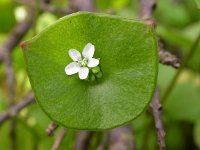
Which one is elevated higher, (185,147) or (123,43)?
(123,43)

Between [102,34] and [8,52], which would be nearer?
[102,34]

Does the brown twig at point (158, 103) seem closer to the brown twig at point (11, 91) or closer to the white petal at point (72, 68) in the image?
the white petal at point (72, 68)

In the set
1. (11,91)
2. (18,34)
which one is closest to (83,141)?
(11,91)

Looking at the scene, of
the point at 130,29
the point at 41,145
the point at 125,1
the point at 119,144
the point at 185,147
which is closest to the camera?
the point at 130,29

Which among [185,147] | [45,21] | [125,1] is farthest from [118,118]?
[125,1]

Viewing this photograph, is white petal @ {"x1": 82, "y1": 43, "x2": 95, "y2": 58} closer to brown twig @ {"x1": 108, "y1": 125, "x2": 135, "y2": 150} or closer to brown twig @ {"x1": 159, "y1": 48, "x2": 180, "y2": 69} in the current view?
brown twig @ {"x1": 159, "y1": 48, "x2": 180, "y2": 69}

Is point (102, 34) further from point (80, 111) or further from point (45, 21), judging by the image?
point (45, 21)

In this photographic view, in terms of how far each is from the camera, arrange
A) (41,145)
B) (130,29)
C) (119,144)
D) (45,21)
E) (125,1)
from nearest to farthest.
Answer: (130,29)
(119,144)
(41,145)
(45,21)
(125,1)

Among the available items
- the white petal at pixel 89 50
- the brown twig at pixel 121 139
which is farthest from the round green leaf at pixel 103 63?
the brown twig at pixel 121 139
